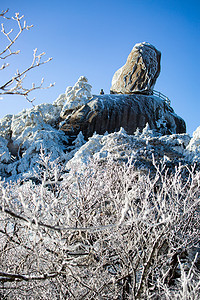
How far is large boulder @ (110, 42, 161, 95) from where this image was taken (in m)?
27.8

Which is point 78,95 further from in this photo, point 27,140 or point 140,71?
point 140,71

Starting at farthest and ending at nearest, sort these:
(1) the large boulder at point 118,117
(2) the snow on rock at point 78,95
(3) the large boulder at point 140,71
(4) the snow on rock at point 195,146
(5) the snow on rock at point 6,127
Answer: (3) the large boulder at point 140,71 < (2) the snow on rock at point 78,95 < (1) the large boulder at point 118,117 < (5) the snow on rock at point 6,127 < (4) the snow on rock at point 195,146

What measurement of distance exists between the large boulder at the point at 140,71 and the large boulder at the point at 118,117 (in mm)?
4270

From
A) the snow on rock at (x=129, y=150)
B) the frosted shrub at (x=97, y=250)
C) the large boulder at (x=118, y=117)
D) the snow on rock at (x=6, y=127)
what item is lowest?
the frosted shrub at (x=97, y=250)

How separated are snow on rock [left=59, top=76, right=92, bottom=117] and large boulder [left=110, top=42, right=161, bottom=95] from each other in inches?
300

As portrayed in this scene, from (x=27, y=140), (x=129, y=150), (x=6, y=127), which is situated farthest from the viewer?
(x=6, y=127)

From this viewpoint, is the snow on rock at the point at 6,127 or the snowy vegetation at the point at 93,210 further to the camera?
the snow on rock at the point at 6,127

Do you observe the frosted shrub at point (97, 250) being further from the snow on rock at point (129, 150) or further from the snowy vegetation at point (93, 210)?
the snow on rock at point (129, 150)

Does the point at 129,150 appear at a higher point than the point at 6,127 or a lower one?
lower

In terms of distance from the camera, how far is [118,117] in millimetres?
22109

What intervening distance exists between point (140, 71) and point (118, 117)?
9.55m

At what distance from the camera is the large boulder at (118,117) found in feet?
70.1

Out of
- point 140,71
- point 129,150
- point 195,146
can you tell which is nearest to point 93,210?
point 129,150

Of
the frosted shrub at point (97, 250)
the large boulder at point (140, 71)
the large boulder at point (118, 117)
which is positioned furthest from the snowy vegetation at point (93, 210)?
the large boulder at point (140, 71)
